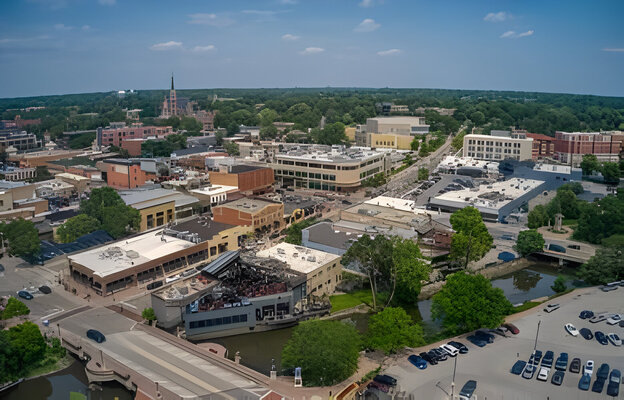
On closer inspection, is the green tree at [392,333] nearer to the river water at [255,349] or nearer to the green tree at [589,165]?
the river water at [255,349]

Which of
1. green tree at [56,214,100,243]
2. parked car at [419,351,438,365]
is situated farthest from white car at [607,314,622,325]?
green tree at [56,214,100,243]

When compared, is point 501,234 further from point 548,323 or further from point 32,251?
point 32,251

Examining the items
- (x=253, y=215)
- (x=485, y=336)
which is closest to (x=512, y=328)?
(x=485, y=336)

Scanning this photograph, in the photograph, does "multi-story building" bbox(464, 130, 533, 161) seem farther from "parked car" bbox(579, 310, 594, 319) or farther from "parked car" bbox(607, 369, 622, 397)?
"parked car" bbox(607, 369, 622, 397)

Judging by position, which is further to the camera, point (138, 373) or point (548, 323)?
point (548, 323)

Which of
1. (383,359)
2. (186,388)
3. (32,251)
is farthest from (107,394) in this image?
(32,251)

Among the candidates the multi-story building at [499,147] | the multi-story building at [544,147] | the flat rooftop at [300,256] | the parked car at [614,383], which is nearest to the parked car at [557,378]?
the parked car at [614,383]
